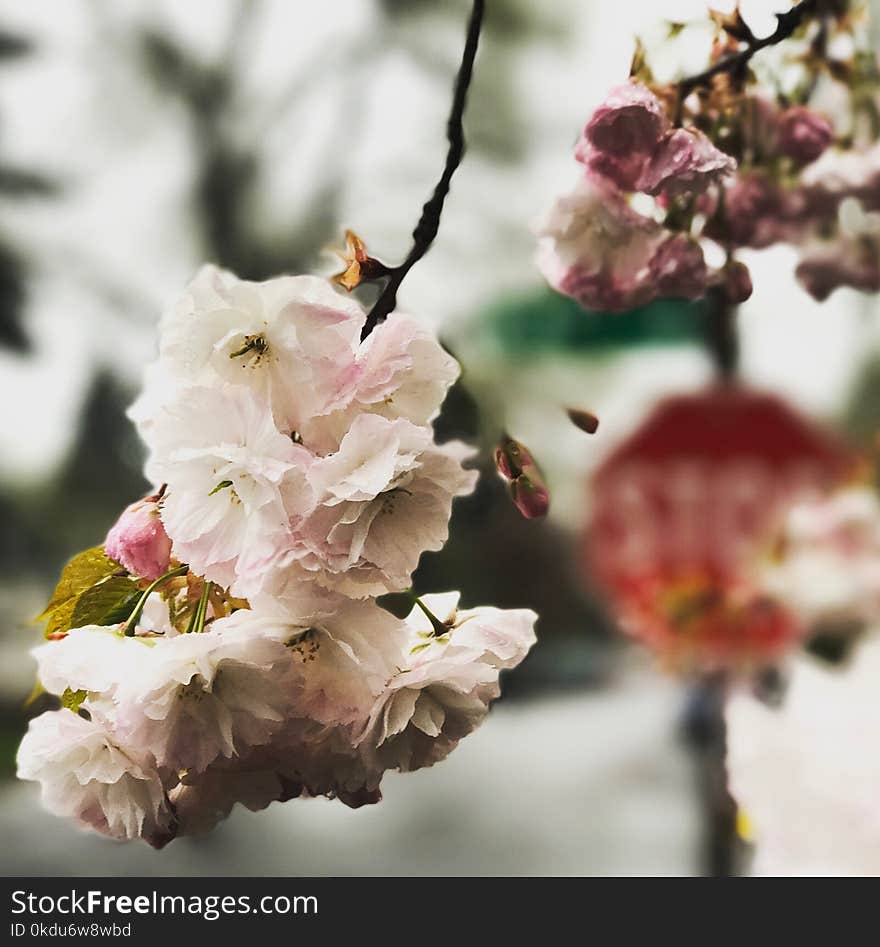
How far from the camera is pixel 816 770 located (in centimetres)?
63

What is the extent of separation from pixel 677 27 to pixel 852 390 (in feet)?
5.64

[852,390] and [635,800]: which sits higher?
[852,390]

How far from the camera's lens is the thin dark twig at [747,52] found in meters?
0.30

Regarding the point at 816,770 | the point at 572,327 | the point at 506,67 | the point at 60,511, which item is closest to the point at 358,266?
the point at 816,770

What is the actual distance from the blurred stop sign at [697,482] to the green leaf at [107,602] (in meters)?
1.20

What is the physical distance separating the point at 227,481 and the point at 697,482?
5.09ft

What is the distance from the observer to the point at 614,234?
1.09ft

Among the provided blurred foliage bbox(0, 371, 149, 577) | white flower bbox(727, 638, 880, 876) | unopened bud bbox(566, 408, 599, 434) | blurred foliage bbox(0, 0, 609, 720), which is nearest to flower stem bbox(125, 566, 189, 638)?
unopened bud bbox(566, 408, 599, 434)

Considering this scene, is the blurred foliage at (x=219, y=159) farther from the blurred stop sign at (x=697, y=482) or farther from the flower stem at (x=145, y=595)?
the flower stem at (x=145, y=595)

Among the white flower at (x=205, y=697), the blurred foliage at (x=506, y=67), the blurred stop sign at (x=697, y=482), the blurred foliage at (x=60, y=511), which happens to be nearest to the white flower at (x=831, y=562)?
the white flower at (x=205, y=697)

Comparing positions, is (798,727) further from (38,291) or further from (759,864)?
(38,291)

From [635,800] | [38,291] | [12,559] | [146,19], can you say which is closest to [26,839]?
[12,559]

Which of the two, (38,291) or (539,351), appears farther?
(539,351)
